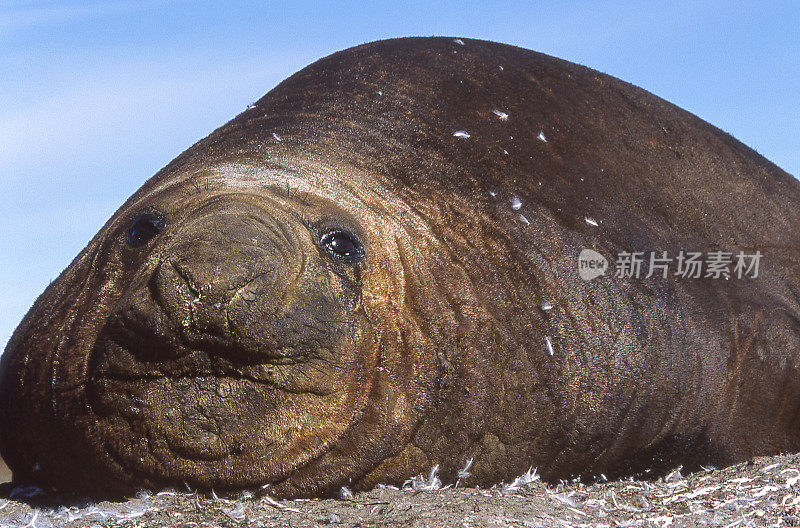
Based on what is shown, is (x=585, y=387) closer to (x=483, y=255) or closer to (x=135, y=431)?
(x=483, y=255)

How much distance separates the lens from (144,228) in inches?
163

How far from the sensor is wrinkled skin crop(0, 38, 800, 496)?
11.9 feet

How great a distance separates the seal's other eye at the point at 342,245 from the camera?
13.0 feet

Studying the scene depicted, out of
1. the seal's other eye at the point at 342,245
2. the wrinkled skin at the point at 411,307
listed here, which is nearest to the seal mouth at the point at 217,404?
the wrinkled skin at the point at 411,307

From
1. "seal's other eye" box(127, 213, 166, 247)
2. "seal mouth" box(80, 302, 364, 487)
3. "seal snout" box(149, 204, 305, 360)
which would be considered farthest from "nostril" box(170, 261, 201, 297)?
"seal's other eye" box(127, 213, 166, 247)

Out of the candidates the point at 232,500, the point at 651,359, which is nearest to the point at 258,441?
the point at 232,500

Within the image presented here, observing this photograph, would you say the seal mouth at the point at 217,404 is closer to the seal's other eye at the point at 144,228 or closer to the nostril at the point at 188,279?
the nostril at the point at 188,279

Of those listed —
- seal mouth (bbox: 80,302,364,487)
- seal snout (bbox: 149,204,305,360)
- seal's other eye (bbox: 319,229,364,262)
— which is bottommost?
seal mouth (bbox: 80,302,364,487)

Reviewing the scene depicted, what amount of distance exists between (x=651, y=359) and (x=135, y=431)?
2.55m

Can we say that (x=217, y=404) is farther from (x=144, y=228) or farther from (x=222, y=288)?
(x=144, y=228)

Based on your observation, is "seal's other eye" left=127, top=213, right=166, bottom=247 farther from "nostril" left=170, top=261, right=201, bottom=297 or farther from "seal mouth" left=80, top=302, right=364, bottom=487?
"nostril" left=170, top=261, right=201, bottom=297

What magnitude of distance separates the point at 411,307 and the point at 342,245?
395 mm

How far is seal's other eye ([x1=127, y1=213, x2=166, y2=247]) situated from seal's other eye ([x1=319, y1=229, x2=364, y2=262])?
28.4 inches

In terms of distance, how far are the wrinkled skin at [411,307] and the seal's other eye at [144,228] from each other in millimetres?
13
